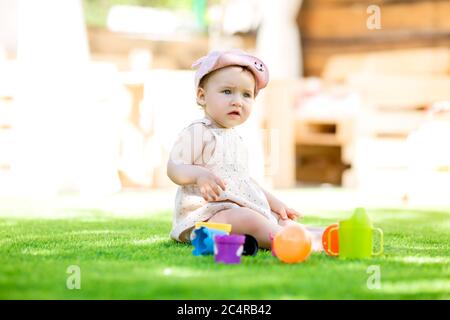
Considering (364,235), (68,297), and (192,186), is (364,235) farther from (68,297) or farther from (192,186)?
(68,297)

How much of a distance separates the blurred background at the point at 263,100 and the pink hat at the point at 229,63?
1.67 m

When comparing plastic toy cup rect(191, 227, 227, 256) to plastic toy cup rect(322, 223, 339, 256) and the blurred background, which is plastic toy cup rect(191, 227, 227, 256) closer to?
plastic toy cup rect(322, 223, 339, 256)

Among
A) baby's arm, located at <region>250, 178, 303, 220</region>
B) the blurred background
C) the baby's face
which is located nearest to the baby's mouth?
the baby's face

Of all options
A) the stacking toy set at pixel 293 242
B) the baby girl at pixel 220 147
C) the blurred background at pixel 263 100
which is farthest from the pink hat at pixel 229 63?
the blurred background at pixel 263 100

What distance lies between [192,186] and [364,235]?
0.55 metres

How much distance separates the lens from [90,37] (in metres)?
7.34

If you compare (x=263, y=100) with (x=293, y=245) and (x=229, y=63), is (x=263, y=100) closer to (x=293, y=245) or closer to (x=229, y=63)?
(x=229, y=63)

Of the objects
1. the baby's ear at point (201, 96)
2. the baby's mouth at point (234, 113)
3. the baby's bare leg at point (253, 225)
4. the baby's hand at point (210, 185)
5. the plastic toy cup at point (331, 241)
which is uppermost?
the baby's ear at point (201, 96)

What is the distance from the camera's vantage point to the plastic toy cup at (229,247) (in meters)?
1.78

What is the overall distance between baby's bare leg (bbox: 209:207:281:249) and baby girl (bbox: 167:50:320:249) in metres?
0.04

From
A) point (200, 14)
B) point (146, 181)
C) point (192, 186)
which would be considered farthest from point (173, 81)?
point (200, 14)

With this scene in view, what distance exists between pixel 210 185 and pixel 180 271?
0.39 metres

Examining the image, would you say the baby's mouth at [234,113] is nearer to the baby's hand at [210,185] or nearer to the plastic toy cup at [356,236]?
the baby's hand at [210,185]

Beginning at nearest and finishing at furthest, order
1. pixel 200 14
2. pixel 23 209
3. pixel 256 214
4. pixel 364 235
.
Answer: pixel 364 235, pixel 256 214, pixel 23 209, pixel 200 14
